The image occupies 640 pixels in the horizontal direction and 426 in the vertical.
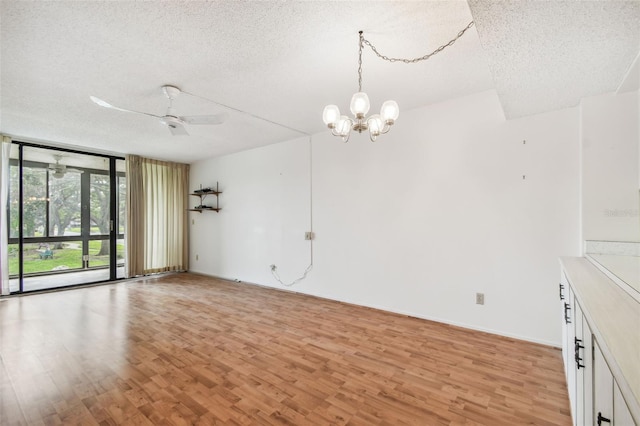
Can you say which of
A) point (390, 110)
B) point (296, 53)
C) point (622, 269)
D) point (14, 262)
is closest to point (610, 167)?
point (622, 269)

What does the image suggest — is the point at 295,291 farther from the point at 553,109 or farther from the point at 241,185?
the point at 553,109

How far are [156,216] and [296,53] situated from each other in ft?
18.4

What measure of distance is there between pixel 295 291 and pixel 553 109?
4236 mm

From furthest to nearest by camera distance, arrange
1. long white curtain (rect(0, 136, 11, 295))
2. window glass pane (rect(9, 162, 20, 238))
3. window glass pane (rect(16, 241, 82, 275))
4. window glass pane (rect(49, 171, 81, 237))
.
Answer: window glass pane (rect(49, 171, 81, 237))
window glass pane (rect(16, 241, 82, 275))
window glass pane (rect(9, 162, 20, 238))
long white curtain (rect(0, 136, 11, 295))

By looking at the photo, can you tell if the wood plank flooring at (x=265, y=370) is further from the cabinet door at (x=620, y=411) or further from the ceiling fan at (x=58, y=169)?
the ceiling fan at (x=58, y=169)

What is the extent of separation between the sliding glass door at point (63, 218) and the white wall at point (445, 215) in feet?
11.9

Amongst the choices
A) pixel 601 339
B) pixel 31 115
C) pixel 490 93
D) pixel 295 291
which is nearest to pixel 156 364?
pixel 295 291

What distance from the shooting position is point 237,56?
2473 mm

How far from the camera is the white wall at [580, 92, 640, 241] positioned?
8.04ft

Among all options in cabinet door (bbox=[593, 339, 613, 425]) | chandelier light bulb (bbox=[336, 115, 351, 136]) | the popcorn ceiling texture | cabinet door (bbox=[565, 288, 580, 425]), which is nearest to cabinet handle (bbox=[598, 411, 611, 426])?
cabinet door (bbox=[593, 339, 613, 425])

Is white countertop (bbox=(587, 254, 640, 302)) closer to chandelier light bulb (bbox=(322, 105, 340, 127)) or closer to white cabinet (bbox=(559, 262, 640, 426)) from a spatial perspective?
white cabinet (bbox=(559, 262, 640, 426))

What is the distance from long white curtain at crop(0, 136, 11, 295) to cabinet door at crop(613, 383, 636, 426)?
6946 millimetres

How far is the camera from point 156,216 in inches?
257

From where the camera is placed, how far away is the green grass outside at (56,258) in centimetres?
490
